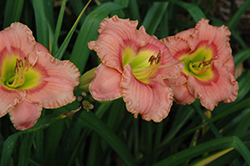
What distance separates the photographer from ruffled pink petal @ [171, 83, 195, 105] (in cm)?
77

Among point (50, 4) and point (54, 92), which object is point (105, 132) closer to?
point (54, 92)

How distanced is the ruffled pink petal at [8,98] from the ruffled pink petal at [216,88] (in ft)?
1.53

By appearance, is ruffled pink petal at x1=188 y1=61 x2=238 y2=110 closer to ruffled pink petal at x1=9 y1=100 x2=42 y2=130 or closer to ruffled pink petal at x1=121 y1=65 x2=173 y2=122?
ruffled pink petal at x1=121 y1=65 x2=173 y2=122

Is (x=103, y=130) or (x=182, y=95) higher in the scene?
(x=182, y=95)

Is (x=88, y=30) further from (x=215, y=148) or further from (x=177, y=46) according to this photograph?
(x=215, y=148)

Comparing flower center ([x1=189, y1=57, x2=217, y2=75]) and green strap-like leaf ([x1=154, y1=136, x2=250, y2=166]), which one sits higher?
flower center ([x1=189, y1=57, x2=217, y2=75])

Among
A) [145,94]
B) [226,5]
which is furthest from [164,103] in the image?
[226,5]

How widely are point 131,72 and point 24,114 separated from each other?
26 centimetres

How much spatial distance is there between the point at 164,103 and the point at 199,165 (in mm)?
538

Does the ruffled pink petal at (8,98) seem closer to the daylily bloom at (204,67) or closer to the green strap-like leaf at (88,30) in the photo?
the green strap-like leaf at (88,30)

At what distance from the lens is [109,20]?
67cm

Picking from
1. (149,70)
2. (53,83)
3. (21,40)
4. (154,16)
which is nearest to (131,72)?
(149,70)

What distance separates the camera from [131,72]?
61cm

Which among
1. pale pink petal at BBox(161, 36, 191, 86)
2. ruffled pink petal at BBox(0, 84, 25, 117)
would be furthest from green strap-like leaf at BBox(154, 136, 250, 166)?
ruffled pink petal at BBox(0, 84, 25, 117)
